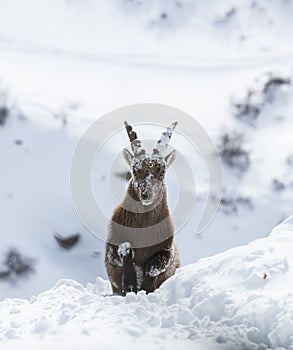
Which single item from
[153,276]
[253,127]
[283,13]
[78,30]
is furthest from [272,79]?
[153,276]

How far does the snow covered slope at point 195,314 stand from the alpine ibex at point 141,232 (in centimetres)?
162

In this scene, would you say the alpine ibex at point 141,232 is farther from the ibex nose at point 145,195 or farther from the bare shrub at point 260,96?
the bare shrub at point 260,96

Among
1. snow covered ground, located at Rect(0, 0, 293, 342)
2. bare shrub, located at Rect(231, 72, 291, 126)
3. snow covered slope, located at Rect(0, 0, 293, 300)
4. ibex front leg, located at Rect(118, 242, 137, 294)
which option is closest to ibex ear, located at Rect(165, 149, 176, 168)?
ibex front leg, located at Rect(118, 242, 137, 294)

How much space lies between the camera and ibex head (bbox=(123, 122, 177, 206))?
264 inches

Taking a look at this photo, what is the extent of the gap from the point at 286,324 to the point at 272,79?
89.1ft

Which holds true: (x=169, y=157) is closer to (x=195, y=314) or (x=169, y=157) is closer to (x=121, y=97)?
(x=195, y=314)

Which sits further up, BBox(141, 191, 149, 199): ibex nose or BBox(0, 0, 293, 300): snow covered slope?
BBox(0, 0, 293, 300): snow covered slope

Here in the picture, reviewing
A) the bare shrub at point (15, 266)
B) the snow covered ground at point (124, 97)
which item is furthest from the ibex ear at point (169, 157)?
the bare shrub at point (15, 266)

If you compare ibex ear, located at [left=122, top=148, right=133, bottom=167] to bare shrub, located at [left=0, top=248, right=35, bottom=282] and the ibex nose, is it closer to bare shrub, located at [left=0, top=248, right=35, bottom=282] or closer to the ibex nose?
the ibex nose

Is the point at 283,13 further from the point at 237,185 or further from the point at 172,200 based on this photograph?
the point at 172,200

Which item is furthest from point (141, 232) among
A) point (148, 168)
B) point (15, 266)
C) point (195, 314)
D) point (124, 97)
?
point (124, 97)

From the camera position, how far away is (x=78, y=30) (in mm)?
34375

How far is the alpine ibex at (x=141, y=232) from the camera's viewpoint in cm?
688

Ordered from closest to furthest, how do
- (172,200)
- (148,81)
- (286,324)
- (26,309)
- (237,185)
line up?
1. (286,324)
2. (26,309)
3. (172,200)
4. (237,185)
5. (148,81)
